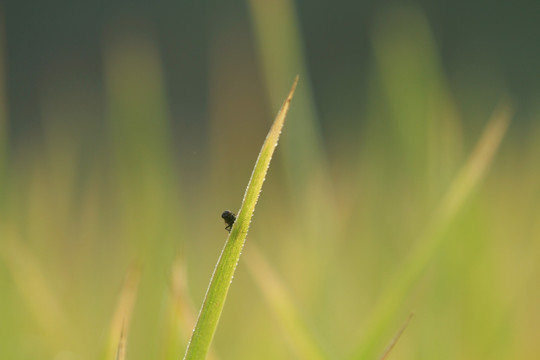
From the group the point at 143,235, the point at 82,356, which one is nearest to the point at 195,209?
the point at 82,356

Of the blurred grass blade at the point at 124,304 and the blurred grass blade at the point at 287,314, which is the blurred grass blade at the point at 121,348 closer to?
the blurred grass blade at the point at 124,304

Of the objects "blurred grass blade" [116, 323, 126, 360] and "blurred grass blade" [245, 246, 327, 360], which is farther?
"blurred grass blade" [245, 246, 327, 360]

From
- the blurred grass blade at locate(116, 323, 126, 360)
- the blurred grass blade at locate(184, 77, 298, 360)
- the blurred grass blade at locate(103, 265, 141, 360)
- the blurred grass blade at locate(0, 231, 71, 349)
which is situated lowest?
the blurred grass blade at locate(0, 231, 71, 349)

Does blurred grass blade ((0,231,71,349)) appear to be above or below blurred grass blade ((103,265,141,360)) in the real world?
below

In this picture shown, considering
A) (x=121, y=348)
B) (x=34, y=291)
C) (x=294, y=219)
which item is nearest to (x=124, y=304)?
(x=121, y=348)

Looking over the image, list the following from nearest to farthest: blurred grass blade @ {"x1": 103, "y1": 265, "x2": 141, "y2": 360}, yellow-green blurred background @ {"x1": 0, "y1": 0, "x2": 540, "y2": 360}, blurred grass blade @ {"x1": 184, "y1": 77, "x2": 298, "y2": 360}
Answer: blurred grass blade @ {"x1": 184, "y1": 77, "x2": 298, "y2": 360}, blurred grass blade @ {"x1": 103, "y1": 265, "x2": 141, "y2": 360}, yellow-green blurred background @ {"x1": 0, "y1": 0, "x2": 540, "y2": 360}

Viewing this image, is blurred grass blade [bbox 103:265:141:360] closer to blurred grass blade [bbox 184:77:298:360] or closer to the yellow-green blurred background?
the yellow-green blurred background

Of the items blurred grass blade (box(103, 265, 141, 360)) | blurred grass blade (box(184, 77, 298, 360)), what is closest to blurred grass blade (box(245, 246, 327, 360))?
blurred grass blade (box(103, 265, 141, 360))

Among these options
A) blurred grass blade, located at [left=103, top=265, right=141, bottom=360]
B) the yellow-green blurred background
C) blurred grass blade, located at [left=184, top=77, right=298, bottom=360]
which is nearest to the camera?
blurred grass blade, located at [left=184, top=77, right=298, bottom=360]

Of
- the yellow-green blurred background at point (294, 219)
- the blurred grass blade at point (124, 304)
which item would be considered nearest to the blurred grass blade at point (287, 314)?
the yellow-green blurred background at point (294, 219)
